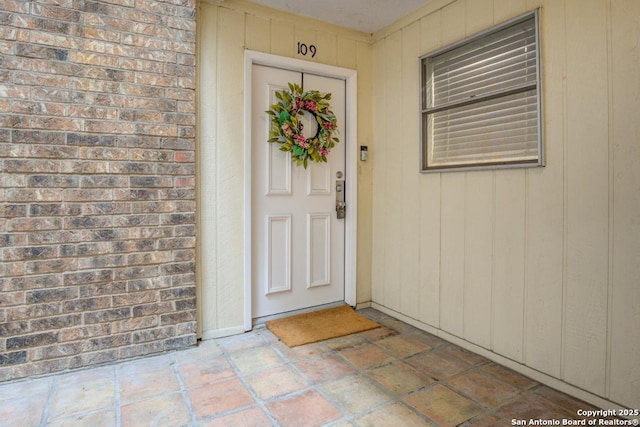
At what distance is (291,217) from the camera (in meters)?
2.93

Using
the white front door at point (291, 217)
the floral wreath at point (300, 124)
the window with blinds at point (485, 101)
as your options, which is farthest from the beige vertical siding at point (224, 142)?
the window with blinds at point (485, 101)

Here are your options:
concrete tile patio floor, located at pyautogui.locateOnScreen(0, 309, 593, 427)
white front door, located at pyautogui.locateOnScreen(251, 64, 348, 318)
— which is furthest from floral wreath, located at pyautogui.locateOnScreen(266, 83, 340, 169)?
concrete tile patio floor, located at pyautogui.locateOnScreen(0, 309, 593, 427)

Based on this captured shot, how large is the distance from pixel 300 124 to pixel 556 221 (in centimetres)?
189

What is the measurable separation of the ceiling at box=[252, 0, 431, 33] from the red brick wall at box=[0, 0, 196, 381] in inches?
30.6

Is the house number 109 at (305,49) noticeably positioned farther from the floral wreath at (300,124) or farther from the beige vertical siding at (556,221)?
the beige vertical siding at (556,221)

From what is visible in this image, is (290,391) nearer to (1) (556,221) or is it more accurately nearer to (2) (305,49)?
(1) (556,221)

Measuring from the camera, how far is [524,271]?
2.07 m

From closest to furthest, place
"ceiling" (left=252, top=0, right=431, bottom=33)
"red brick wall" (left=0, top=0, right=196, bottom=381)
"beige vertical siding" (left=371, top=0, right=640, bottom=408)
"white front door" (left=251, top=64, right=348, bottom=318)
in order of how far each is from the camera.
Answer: "beige vertical siding" (left=371, top=0, right=640, bottom=408)
"red brick wall" (left=0, top=0, right=196, bottom=381)
"ceiling" (left=252, top=0, right=431, bottom=33)
"white front door" (left=251, top=64, right=348, bottom=318)

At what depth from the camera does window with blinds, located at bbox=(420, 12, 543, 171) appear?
6.68ft

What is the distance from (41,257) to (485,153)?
2.74 meters

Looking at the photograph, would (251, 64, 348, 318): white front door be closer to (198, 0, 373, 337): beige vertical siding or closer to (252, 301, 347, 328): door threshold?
(252, 301, 347, 328): door threshold

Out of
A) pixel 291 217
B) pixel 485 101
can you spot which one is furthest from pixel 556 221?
pixel 291 217

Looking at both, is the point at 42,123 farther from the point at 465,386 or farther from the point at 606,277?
the point at 606,277

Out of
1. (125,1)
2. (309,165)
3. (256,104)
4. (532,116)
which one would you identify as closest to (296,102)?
(256,104)
